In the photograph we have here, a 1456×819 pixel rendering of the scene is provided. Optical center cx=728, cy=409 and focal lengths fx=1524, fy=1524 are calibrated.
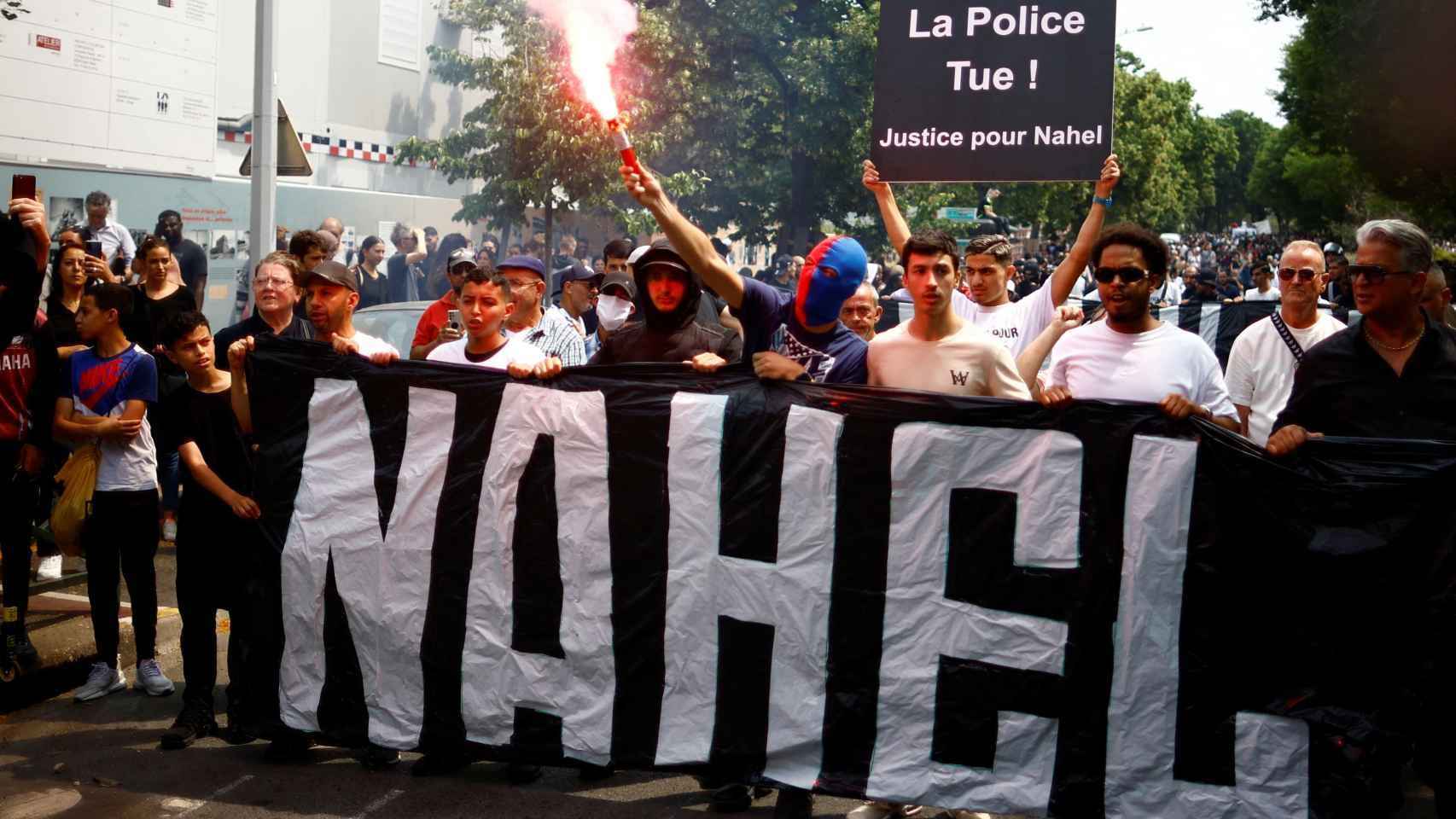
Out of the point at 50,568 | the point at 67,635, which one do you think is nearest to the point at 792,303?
the point at 67,635

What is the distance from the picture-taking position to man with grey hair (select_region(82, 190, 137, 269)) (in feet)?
36.6

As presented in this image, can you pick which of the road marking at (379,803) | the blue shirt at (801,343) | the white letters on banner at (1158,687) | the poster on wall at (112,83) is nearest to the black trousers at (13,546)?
the road marking at (379,803)

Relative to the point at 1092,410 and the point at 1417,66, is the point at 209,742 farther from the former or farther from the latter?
the point at 1417,66

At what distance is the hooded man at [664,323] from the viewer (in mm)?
5691

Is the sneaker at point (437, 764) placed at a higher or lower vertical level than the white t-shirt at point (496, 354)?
lower

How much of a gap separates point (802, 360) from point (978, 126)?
2415mm

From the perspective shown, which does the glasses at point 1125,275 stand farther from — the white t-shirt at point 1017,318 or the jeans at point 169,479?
the jeans at point 169,479

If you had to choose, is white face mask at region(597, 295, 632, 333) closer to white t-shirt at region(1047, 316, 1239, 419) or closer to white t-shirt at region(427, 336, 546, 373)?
white t-shirt at region(427, 336, 546, 373)

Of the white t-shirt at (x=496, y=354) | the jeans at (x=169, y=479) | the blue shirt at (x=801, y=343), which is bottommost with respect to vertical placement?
the jeans at (x=169, y=479)

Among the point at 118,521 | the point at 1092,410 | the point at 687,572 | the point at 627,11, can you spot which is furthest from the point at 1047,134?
the point at 118,521

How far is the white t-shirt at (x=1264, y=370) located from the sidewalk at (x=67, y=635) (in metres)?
5.15

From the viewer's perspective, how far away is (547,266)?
20438 millimetres

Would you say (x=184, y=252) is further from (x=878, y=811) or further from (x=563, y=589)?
(x=878, y=811)

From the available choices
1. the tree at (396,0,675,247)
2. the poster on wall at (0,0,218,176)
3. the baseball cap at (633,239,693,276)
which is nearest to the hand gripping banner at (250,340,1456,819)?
the baseball cap at (633,239,693,276)
